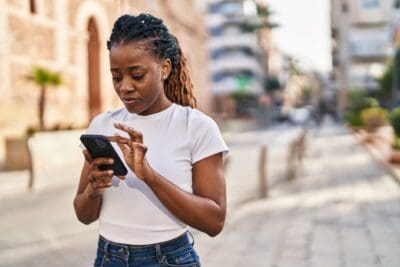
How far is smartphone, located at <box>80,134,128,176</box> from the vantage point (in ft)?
5.00

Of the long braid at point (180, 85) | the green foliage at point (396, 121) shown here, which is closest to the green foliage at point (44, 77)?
the green foliage at point (396, 121)

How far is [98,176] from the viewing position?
5.19 feet

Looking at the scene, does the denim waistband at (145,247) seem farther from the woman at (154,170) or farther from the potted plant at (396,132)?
the potted plant at (396,132)

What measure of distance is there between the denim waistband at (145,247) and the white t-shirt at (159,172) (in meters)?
0.01

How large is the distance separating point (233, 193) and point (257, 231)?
3256mm

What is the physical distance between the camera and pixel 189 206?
1.61 m

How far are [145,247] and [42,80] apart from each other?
44.0 feet

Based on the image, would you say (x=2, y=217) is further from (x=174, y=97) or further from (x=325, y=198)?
(x=174, y=97)

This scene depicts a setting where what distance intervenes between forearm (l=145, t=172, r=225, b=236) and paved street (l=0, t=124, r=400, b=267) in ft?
11.3

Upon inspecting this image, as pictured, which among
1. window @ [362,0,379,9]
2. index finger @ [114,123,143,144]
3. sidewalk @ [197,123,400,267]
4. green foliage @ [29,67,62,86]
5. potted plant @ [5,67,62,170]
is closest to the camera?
index finger @ [114,123,143,144]

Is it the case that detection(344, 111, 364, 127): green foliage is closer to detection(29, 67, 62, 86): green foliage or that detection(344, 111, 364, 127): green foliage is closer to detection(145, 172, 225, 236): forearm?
detection(29, 67, 62, 86): green foliage

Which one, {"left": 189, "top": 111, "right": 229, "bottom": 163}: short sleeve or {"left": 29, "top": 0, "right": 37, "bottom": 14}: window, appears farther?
{"left": 29, "top": 0, "right": 37, "bottom": 14}: window

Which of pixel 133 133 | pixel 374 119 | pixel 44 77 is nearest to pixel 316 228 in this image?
pixel 133 133

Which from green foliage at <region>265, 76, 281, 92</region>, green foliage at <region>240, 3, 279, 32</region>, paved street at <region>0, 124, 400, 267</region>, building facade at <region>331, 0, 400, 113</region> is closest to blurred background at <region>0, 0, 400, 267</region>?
paved street at <region>0, 124, 400, 267</region>
